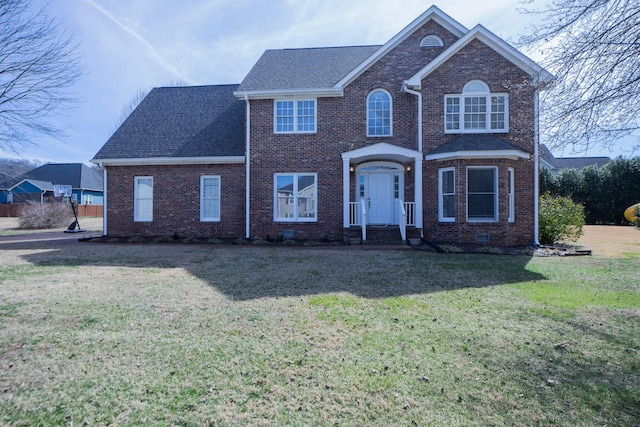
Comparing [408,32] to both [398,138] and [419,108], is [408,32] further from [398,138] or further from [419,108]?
[398,138]

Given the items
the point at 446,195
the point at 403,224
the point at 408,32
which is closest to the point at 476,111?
the point at 446,195

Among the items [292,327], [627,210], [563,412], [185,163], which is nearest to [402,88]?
[185,163]

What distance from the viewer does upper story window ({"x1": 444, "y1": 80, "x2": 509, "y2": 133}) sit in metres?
13.0

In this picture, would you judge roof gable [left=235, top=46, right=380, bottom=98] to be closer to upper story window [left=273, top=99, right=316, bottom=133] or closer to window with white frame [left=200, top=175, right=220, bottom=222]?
upper story window [left=273, top=99, right=316, bottom=133]

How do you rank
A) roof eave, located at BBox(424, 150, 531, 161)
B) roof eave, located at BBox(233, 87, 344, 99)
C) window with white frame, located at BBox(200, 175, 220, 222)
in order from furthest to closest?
window with white frame, located at BBox(200, 175, 220, 222) → roof eave, located at BBox(233, 87, 344, 99) → roof eave, located at BBox(424, 150, 531, 161)

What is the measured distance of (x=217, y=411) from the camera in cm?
281

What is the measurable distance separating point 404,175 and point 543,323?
31.4 feet

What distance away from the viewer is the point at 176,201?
49.3 feet

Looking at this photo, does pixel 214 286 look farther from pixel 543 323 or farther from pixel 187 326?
pixel 543 323

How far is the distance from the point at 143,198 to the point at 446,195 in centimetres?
1239

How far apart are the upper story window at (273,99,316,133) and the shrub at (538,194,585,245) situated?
929cm

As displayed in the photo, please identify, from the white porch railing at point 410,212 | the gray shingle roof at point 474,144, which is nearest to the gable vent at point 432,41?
the gray shingle roof at point 474,144

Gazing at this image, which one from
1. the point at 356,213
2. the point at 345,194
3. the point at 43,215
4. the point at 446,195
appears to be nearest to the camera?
the point at 446,195

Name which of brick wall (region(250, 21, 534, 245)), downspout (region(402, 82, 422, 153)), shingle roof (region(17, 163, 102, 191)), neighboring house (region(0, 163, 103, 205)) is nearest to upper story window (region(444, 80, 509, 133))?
brick wall (region(250, 21, 534, 245))
